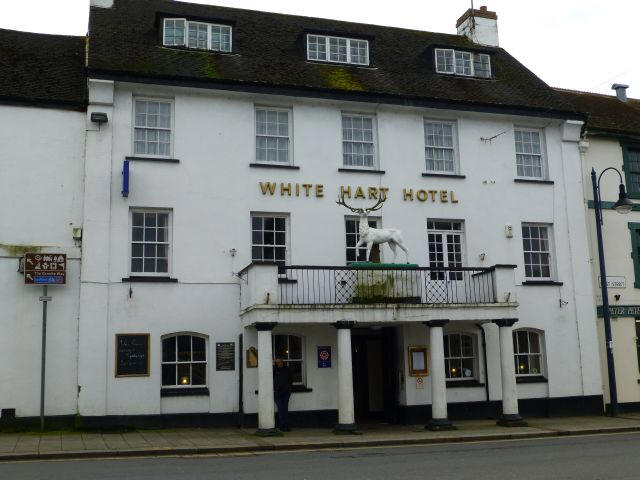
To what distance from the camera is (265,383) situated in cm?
1705

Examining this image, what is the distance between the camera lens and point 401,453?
1434 centimetres

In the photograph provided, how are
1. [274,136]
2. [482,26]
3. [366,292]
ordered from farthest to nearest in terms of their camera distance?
[482,26] < [274,136] < [366,292]

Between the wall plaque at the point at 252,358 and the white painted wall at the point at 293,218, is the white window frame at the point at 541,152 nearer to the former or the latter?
the white painted wall at the point at 293,218

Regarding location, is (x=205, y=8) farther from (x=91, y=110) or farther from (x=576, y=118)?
(x=576, y=118)

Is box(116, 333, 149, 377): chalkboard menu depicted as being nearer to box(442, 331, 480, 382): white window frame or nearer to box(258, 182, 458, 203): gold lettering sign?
box(258, 182, 458, 203): gold lettering sign

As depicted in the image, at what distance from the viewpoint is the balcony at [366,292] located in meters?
17.5

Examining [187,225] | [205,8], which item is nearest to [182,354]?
[187,225]

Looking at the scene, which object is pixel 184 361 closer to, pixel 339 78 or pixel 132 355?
pixel 132 355

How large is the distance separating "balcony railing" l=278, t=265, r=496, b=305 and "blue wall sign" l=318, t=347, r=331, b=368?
1.48 m

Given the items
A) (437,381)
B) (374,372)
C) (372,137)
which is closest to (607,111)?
(372,137)

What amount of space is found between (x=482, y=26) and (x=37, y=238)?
17.0m

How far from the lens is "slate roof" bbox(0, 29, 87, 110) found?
19.0 meters

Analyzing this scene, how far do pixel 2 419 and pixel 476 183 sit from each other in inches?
556

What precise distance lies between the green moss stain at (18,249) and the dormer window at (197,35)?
6974 millimetres
